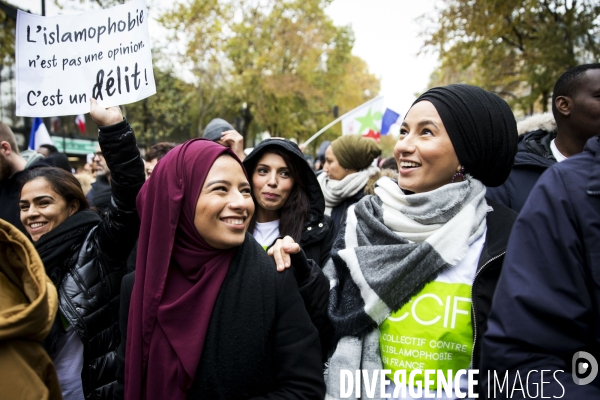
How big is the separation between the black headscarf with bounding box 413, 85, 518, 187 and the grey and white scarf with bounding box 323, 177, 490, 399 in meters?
0.09

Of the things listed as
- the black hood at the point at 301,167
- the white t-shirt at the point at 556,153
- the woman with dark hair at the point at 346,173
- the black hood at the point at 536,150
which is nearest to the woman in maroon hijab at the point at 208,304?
the black hood at the point at 301,167

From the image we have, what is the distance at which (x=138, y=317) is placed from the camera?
1910 mm

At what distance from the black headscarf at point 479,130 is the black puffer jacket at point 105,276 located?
163cm

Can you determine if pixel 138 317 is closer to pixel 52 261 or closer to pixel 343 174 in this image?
pixel 52 261

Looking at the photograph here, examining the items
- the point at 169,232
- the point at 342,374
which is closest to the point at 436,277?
the point at 342,374

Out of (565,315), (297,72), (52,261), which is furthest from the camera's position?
(297,72)

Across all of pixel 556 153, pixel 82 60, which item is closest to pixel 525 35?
pixel 556 153

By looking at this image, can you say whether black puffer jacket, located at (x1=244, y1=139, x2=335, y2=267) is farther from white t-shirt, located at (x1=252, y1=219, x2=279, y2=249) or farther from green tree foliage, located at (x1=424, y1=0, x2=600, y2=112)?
green tree foliage, located at (x1=424, y1=0, x2=600, y2=112)

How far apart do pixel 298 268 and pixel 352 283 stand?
0.25 metres

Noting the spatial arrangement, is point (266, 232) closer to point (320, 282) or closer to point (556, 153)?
point (320, 282)

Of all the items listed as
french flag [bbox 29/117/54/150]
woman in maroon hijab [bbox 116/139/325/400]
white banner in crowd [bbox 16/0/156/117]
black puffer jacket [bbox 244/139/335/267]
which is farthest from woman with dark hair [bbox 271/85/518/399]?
french flag [bbox 29/117/54/150]

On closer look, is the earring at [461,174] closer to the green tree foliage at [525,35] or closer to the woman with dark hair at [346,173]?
the woman with dark hair at [346,173]

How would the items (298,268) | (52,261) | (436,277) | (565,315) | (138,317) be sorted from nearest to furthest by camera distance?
(565,315)
(436,277)
(138,317)
(298,268)
(52,261)

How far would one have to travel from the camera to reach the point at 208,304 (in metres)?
1.84
